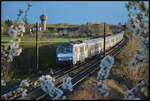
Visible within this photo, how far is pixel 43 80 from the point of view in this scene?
1013 centimetres

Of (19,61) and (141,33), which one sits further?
(19,61)

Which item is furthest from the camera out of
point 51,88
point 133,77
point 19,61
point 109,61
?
point 19,61

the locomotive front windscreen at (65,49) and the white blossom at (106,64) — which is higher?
the white blossom at (106,64)

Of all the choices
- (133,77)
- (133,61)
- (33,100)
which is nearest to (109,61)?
(133,61)

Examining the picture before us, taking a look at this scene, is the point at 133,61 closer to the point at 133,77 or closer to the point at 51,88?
the point at 51,88

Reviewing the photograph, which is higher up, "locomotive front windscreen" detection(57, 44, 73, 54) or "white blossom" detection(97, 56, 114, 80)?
"white blossom" detection(97, 56, 114, 80)

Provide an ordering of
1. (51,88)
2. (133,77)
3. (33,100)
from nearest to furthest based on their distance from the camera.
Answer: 1. (51,88)
2. (33,100)
3. (133,77)

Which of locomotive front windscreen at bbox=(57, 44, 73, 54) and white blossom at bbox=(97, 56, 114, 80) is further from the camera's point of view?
locomotive front windscreen at bbox=(57, 44, 73, 54)

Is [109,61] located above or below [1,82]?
above

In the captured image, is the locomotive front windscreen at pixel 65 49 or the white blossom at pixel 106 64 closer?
the white blossom at pixel 106 64

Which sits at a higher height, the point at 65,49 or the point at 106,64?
the point at 106,64

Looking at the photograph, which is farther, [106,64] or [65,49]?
[65,49]

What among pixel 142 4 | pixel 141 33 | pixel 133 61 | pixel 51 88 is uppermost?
pixel 142 4

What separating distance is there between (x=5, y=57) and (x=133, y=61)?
5.72 m
